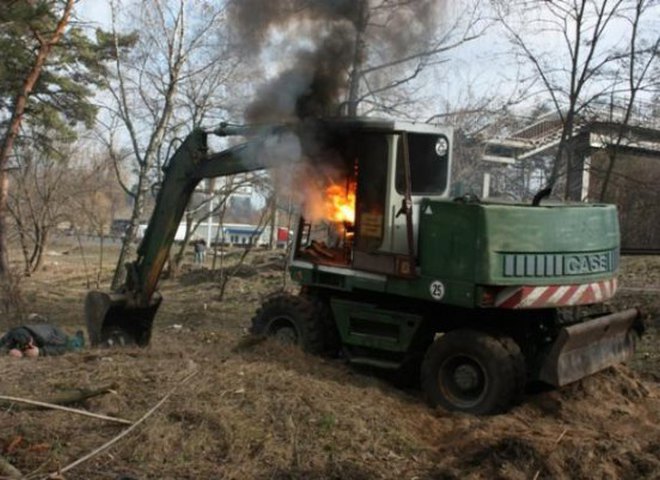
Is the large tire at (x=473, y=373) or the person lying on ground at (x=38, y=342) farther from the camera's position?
the person lying on ground at (x=38, y=342)

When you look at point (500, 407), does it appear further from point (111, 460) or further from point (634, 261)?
point (634, 261)

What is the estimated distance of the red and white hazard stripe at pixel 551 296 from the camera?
22.9 ft

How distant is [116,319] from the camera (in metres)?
9.59

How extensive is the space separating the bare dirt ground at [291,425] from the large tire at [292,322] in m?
0.40

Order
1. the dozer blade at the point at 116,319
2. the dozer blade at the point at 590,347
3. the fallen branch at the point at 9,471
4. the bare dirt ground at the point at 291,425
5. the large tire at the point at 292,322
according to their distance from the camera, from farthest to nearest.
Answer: the dozer blade at the point at 116,319, the large tire at the point at 292,322, the dozer blade at the point at 590,347, the bare dirt ground at the point at 291,425, the fallen branch at the point at 9,471

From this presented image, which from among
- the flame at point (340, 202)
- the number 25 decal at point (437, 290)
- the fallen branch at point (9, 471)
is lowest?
the fallen branch at point (9, 471)

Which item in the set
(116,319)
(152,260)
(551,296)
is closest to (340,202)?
(551,296)

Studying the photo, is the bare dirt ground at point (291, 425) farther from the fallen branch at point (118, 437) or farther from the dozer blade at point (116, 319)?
the dozer blade at point (116, 319)

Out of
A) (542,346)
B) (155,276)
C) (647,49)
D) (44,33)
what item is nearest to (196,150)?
(155,276)

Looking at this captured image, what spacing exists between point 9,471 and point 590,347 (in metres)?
5.40

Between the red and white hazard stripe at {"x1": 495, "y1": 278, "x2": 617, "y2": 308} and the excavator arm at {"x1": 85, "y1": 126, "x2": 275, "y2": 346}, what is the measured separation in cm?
389

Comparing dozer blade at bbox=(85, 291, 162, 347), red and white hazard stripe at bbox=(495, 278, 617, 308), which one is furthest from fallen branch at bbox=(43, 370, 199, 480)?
dozer blade at bbox=(85, 291, 162, 347)

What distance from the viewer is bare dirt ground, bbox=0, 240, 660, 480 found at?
5156 mm

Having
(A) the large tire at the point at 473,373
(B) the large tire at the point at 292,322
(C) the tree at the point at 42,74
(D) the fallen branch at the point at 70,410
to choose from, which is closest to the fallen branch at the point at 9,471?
(D) the fallen branch at the point at 70,410
